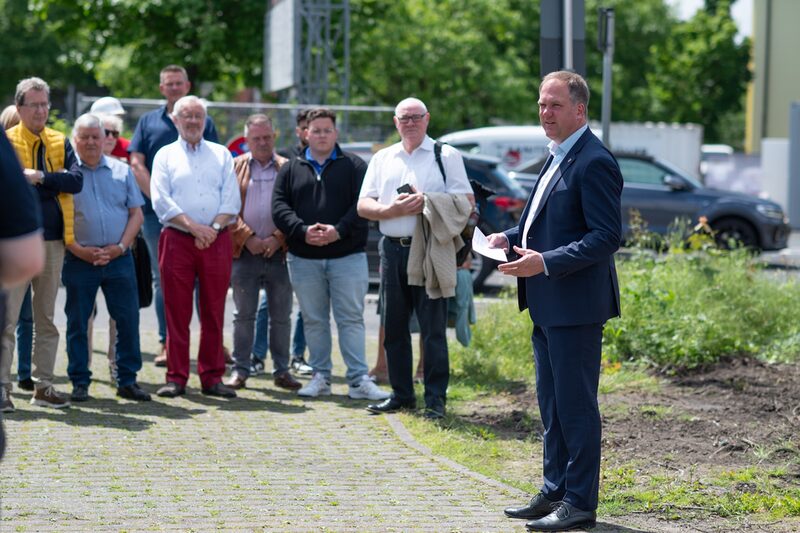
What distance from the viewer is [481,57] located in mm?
44250

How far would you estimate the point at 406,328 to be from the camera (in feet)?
28.6

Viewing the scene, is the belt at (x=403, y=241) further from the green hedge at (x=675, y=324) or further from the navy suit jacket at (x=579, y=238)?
the navy suit jacket at (x=579, y=238)

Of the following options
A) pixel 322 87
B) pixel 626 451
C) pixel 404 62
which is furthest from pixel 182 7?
pixel 626 451

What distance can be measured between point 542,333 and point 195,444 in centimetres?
252

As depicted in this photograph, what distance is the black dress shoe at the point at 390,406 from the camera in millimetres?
8703

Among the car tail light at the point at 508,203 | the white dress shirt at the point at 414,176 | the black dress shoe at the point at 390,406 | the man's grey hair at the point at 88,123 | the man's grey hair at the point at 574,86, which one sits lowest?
the black dress shoe at the point at 390,406

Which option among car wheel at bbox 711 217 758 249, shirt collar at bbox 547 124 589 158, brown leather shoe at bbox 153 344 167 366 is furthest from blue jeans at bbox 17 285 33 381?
car wheel at bbox 711 217 758 249

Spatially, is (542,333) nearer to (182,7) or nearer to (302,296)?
(302,296)

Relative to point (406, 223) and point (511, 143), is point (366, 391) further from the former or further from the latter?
point (511, 143)

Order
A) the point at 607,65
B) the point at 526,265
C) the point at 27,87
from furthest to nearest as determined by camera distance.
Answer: the point at 607,65, the point at 27,87, the point at 526,265

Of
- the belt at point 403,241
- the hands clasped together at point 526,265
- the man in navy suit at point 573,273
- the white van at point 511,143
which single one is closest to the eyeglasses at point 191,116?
the belt at point 403,241

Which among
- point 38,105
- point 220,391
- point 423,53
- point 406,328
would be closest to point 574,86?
point 406,328

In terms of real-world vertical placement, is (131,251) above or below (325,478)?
above

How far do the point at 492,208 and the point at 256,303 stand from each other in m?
6.08
